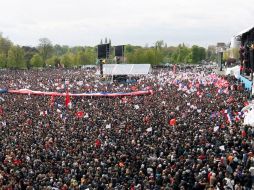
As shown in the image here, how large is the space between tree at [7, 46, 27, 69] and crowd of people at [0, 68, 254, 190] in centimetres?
7250

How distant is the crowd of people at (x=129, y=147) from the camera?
15.0 m

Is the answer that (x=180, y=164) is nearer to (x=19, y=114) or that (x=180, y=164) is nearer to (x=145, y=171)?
(x=145, y=171)

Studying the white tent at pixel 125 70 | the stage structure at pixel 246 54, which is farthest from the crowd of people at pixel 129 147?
the white tent at pixel 125 70

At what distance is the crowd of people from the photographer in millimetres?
14961

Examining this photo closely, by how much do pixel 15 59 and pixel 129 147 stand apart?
87975 mm

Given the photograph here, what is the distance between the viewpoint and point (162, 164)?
1664 centimetres

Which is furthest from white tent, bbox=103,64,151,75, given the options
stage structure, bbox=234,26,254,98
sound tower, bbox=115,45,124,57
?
stage structure, bbox=234,26,254,98

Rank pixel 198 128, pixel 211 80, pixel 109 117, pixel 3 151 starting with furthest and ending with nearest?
pixel 211 80
pixel 109 117
pixel 198 128
pixel 3 151

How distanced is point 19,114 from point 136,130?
10.1 m

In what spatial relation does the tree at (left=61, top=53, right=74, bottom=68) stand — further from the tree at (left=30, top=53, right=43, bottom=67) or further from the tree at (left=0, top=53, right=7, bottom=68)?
the tree at (left=0, top=53, right=7, bottom=68)

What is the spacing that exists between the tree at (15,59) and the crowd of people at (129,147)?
72500mm

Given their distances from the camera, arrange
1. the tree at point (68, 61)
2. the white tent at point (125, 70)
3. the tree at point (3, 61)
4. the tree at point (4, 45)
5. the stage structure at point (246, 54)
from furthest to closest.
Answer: the tree at point (68, 61)
the tree at point (4, 45)
the tree at point (3, 61)
the white tent at point (125, 70)
the stage structure at point (246, 54)

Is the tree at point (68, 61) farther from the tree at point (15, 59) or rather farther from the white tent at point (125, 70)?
the white tent at point (125, 70)

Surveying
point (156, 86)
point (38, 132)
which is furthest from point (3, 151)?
point (156, 86)
